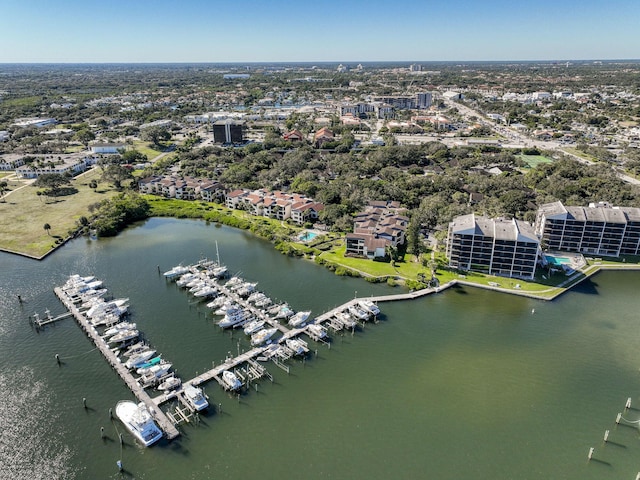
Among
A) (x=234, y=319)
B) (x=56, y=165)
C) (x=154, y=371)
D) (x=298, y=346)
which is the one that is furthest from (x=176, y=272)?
(x=56, y=165)

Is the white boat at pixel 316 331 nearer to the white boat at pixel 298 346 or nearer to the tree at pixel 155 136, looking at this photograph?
the white boat at pixel 298 346

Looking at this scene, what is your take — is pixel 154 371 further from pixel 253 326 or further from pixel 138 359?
pixel 253 326

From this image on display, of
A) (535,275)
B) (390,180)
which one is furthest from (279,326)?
(390,180)

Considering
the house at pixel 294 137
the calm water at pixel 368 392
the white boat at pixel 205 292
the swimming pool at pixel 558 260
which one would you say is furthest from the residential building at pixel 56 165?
the swimming pool at pixel 558 260

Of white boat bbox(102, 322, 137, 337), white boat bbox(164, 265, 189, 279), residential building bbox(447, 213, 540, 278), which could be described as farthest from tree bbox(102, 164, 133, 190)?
residential building bbox(447, 213, 540, 278)

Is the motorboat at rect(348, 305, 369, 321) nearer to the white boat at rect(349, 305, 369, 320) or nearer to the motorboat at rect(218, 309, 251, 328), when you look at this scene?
the white boat at rect(349, 305, 369, 320)

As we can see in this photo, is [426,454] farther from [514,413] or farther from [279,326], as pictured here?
[279,326]
